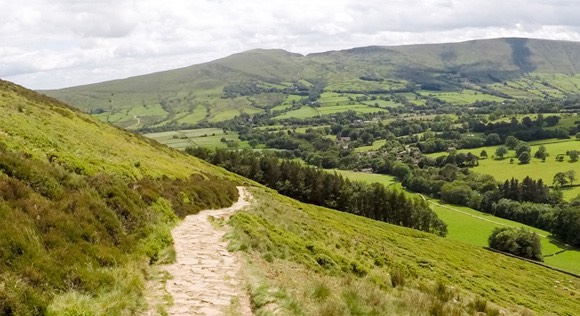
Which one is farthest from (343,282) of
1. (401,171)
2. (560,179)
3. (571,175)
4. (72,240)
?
(401,171)

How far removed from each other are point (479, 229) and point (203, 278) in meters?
125

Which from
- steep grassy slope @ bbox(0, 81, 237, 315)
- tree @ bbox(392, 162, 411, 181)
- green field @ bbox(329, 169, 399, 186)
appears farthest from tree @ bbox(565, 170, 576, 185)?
steep grassy slope @ bbox(0, 81, 237, 315)

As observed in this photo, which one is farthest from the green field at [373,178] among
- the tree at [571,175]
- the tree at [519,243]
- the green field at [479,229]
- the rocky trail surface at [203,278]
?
the rocky trail surface at [203,278]

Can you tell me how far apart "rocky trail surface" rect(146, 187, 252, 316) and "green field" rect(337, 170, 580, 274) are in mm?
95444

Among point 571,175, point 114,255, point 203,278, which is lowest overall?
point 571,175

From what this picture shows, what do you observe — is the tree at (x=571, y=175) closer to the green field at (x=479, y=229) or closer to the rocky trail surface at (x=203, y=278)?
the green field at (x=479, y=229)

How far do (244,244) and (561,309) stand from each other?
43.2m

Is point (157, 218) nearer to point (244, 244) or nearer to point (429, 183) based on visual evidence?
point (244, 244)

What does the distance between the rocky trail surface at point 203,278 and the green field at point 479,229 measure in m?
95.4

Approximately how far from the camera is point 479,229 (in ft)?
409

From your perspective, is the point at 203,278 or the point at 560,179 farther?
the point at 560,179

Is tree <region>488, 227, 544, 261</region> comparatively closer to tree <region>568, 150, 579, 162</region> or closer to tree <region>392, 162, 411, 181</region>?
tree <region>392, 162, 411, 181</region>

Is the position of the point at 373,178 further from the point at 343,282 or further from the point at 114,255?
the point at 114,255

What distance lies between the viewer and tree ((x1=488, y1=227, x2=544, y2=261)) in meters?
98.9
